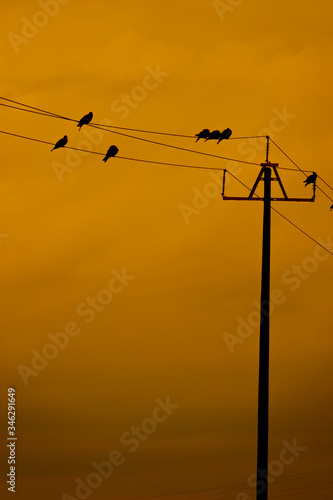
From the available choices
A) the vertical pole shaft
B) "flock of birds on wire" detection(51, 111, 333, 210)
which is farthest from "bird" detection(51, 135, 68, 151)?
the vertical pole shaft

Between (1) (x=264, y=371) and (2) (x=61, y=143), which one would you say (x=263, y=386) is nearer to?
(1) (x=264, y=371)

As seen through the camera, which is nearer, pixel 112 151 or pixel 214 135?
pixel 214 135

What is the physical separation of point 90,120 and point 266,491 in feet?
48.5

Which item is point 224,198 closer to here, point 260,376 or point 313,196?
point 313,196

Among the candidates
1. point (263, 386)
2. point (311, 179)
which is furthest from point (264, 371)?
Result: point (311, 179)

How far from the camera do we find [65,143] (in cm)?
4397

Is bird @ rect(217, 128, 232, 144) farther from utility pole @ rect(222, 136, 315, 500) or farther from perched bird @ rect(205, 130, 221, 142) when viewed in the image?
utility pole @ rect(222, 136, 315, 500)

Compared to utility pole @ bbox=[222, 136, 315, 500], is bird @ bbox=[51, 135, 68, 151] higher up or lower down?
higher up

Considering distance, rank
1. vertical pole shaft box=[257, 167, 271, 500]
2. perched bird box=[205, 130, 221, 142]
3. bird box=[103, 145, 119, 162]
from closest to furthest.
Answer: vertical pole shaft box=[257, 167, 271, 500], perched bird box=[205, 130, 221, 142], bird box=[103, 145, 119, 162]

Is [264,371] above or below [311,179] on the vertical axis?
below

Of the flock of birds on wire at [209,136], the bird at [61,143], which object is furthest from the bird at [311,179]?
the bird at [61,143]

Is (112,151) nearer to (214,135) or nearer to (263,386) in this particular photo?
(214,135)

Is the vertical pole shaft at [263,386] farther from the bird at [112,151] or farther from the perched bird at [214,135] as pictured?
the bird at [112,151]

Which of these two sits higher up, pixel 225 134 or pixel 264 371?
pixel 225 134
